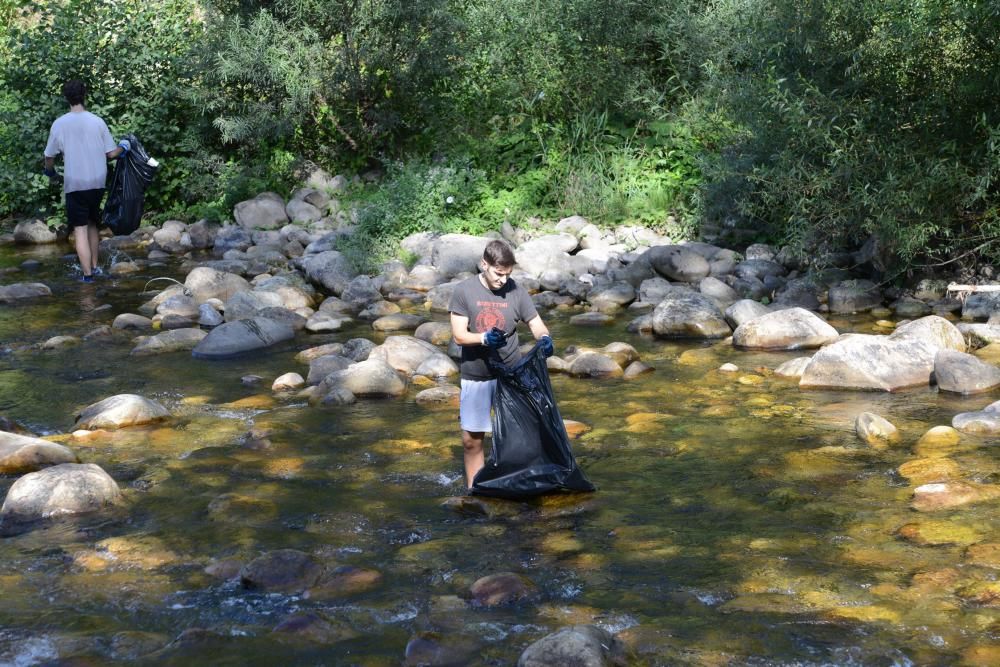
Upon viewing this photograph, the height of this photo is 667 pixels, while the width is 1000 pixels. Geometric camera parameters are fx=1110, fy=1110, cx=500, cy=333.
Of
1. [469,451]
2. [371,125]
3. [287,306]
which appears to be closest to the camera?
[469,451]

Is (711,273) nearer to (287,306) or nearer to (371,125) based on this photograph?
(287,306)

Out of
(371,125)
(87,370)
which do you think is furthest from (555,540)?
(371,125)

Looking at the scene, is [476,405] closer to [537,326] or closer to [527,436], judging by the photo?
[527,436]

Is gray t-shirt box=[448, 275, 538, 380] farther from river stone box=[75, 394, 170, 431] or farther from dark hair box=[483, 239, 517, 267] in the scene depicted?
river stone box=[75, 394, 170, 431]

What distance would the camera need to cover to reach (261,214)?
52.7ft

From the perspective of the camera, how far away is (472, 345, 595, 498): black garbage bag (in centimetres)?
594

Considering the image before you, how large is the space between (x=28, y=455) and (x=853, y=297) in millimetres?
7702

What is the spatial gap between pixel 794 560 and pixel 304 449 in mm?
3379

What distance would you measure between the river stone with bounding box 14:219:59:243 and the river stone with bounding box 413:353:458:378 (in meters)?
9.35

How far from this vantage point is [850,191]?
34.0ft

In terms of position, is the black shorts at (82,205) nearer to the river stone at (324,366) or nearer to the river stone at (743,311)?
the river stone at (324,366)

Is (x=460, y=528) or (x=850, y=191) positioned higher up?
(x=850, y=191)

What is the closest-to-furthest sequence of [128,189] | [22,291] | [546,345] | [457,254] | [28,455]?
[546,345] → [28,455] → [128,189] → [22,291] → [457,254]

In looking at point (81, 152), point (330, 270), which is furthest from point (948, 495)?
point (81, 152)
